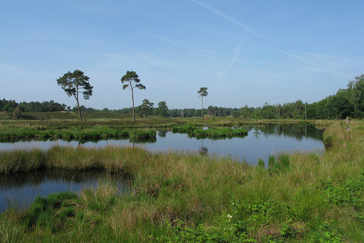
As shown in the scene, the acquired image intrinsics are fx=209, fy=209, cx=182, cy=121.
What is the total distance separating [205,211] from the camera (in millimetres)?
4023

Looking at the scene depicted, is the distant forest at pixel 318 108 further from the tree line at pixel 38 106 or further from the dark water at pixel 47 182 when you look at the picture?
the dark water at pixel 47 182

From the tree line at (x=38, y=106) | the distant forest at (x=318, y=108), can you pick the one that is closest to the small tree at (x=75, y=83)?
the distant forest at (x=318, y=108)

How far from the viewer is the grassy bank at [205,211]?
3.04 metres

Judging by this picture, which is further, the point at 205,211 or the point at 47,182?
the point at 47,182

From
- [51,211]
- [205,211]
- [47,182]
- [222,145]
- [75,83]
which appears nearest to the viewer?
[205,211]

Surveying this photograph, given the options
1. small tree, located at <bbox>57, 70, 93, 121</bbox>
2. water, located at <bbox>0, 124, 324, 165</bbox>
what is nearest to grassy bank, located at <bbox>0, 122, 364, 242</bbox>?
water, located at <bbox>0, 124, 324, 165</bbox>

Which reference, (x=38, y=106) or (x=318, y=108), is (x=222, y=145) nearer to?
(x=318, y=108)

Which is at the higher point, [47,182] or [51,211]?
[51,211]

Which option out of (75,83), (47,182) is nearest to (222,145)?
(47,182)

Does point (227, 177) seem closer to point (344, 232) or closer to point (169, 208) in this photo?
point (169, 208)

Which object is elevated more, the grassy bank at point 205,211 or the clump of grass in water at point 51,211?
the grassy bank at point 205,211

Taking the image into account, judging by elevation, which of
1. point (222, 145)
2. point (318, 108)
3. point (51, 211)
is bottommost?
point (222, 145)

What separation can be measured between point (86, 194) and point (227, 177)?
3.72 meters

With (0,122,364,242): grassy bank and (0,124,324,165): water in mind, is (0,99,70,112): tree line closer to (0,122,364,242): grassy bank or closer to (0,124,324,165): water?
(0,124,324,165): water
